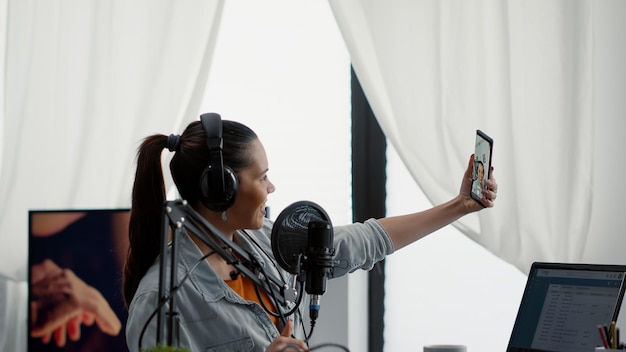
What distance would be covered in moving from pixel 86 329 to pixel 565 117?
1643 millimetres

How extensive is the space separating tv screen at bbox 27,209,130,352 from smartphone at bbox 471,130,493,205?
133 centimetres

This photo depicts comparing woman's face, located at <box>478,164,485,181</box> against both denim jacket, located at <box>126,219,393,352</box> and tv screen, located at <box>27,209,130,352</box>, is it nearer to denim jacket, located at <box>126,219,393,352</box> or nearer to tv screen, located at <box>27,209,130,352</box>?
denim jacket, located at <box>126,219,393,352</box>

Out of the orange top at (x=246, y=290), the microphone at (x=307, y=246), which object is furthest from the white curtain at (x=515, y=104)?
the microphone at (x=307, y=246)

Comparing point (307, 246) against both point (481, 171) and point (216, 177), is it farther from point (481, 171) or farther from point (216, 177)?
point (481, 171)

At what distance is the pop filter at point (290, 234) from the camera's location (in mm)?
1610

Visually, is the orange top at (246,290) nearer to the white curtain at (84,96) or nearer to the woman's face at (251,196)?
the woman's face at (251,196)

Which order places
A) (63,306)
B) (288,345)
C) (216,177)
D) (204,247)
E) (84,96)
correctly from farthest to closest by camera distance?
(84,96)
(63,306)
(204,247)
(216,177)
(288,345)

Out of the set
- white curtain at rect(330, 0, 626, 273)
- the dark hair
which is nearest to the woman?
the dark hair

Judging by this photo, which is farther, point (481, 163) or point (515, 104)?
point (515, 104)

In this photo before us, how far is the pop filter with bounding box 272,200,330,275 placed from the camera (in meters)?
1.61

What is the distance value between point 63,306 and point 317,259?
1.54m

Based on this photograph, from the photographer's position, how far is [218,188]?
1.58m

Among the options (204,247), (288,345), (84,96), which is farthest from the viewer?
A: (84,96)

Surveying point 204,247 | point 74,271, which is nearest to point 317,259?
point 204,247
